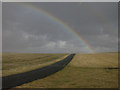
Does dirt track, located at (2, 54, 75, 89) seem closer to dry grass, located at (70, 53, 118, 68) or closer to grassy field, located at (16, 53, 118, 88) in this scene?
grassy field, located at (16, 53, 118, 88)

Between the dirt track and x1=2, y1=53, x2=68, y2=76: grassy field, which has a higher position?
the dirt track

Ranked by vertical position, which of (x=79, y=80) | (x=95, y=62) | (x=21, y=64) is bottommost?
(x=21, y=64)

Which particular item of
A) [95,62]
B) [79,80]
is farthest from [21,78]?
[95,62]

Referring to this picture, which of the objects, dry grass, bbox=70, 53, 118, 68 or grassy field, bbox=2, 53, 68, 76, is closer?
grassy field, bbox=2, 53, 68, 76

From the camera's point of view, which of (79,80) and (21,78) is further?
(21,78)

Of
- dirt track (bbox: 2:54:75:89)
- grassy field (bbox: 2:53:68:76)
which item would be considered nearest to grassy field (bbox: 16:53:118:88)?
dirt track (bbox: 2:54:75:89)

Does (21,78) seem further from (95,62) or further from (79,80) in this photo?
(95,62)

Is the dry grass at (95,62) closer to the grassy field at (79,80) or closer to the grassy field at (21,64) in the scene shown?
the grassy field at (21,64)

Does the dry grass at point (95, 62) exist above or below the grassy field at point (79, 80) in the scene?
below

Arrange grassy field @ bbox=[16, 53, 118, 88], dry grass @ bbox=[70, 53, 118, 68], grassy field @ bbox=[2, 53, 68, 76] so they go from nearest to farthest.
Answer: grassy field @ bbox=[16, 53, 118, 88]
grassy field @ bbox=[2, 53, 68, 76]
dry grass @ bbox=[70, 53, 118, 68]

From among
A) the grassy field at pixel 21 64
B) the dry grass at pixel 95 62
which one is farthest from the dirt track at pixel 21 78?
the dry grass at pixel 95 62

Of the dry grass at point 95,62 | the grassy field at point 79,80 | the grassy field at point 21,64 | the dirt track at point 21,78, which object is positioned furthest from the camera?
the dry grass at point 95,62

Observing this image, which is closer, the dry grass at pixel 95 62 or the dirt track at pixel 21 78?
the dirt track at pixel 21 78

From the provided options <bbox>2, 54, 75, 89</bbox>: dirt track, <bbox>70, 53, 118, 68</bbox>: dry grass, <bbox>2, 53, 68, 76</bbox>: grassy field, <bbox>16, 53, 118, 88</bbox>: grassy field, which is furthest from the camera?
<bbox>70, 53, 118, 68</bbox>: dry grass
